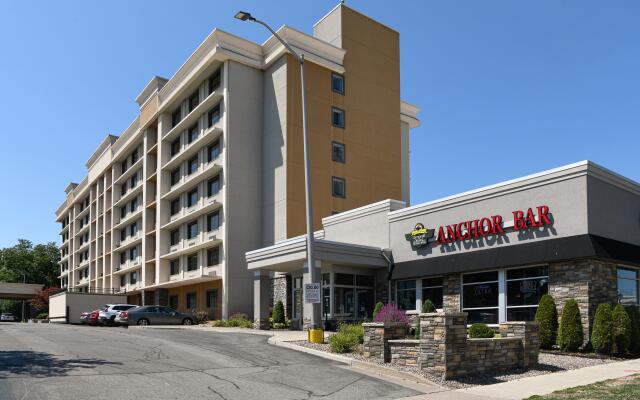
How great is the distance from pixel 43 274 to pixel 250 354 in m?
119

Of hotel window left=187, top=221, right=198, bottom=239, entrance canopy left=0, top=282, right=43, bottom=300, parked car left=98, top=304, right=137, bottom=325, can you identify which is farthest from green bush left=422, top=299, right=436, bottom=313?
entrance canopy left=0, top=282, right=43, bottom=300

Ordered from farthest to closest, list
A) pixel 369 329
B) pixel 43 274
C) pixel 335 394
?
pixel 43 274
pixel 369 329
pixel 335 394

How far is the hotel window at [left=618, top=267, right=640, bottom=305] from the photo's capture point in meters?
24.4

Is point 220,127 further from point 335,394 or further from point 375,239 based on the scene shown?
point 335,394

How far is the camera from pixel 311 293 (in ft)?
67.6

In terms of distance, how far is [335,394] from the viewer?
1361 centimetres

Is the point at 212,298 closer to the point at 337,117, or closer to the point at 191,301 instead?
the point at 191,301

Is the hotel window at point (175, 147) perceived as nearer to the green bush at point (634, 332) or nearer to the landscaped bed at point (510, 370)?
the landscaped bed at point (510, 370)

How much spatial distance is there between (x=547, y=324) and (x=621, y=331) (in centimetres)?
252

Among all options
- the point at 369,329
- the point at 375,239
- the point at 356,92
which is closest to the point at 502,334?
the point at 369,329

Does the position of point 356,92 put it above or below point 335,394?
above

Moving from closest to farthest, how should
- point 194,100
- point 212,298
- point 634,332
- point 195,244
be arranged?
point 634,332
point 212,298
point 195,244
point 194,100

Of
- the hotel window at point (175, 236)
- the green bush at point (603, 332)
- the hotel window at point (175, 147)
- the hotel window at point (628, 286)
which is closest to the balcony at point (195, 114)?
the hotel window at point (175, 147)

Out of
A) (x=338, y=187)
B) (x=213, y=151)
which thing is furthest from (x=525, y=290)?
(x=213, y=151)
